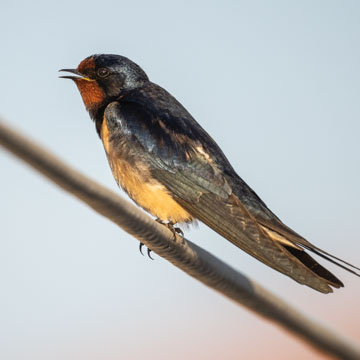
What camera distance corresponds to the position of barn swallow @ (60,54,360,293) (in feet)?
8.25

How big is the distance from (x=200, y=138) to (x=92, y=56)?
0.99m

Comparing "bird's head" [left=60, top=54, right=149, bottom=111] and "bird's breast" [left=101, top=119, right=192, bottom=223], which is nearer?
"bird's breast" [left=101, top=119, right=192, bottom=223]

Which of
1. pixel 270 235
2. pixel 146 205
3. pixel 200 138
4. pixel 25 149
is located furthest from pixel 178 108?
pixel 25 149

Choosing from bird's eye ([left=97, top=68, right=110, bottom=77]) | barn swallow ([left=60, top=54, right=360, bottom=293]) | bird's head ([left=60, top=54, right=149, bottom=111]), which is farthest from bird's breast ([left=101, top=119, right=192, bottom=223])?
bird's eye ([left=97, top=68, right=110, bottom=77])

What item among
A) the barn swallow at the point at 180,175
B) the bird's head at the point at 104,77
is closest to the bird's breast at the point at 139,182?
the barn swallow at the point at 180,175

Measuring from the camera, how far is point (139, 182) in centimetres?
318

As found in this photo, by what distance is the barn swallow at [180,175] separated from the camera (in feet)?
8.25

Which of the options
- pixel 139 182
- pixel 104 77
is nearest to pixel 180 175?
pixel 139 182

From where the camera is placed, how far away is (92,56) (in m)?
3.99

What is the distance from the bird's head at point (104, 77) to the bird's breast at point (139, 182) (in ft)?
1.54

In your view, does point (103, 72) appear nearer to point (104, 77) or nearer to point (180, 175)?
point (104, 77)

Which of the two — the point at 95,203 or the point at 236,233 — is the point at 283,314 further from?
the point at 236,233

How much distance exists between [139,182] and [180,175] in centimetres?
19

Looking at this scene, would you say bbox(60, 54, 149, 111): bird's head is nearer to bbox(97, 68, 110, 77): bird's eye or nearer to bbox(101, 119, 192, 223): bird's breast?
bbox(97, 68, 110, 77): bird's eye
